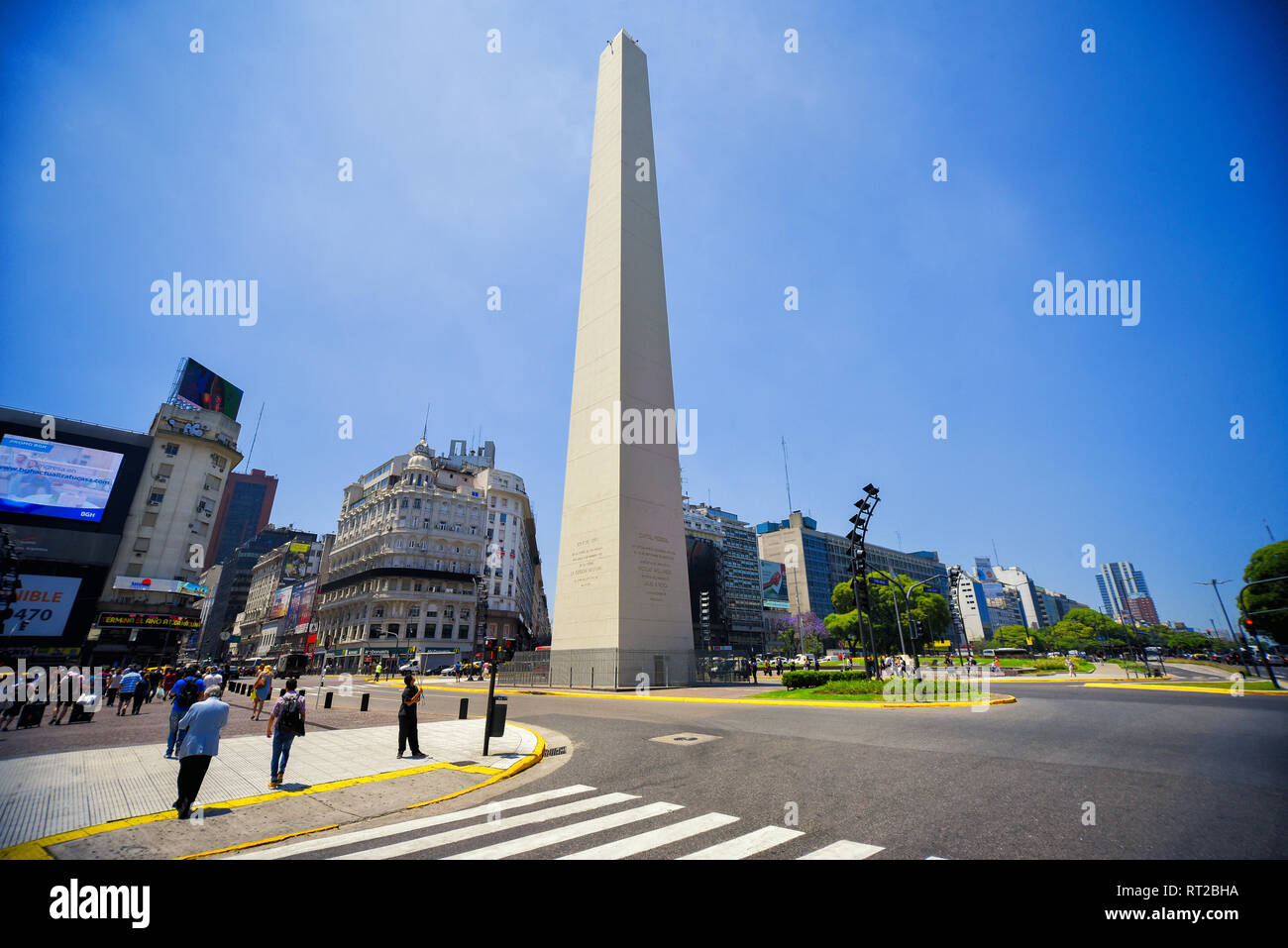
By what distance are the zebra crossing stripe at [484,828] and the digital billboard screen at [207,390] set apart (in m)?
89.0

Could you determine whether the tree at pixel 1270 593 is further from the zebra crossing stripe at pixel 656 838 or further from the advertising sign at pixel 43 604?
the advertising sign at pixel 43 604

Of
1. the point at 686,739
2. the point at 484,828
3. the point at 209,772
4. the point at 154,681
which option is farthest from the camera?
the point at 154,681

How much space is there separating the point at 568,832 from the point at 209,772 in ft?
29.1

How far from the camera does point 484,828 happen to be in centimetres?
667

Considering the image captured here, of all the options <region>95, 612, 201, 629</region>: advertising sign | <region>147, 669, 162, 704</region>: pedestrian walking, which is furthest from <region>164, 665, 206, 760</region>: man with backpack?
<region>95, 612, 201, 629</region>: advertising sign

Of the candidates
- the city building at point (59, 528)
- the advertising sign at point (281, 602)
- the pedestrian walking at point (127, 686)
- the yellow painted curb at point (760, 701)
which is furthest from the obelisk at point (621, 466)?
the advertising sign at point (281, 602)

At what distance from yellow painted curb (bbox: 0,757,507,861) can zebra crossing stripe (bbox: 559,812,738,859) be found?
530 centimetres

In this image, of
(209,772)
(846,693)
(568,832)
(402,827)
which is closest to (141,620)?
(209,772)

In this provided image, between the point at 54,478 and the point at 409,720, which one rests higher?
the point at 54,478

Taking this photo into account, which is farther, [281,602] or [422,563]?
[281,602]

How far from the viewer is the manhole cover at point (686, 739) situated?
487 inches

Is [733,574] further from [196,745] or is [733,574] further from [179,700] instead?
[196,745]
